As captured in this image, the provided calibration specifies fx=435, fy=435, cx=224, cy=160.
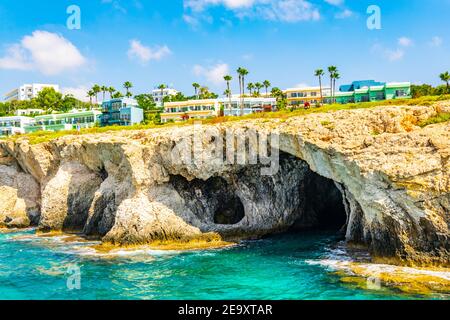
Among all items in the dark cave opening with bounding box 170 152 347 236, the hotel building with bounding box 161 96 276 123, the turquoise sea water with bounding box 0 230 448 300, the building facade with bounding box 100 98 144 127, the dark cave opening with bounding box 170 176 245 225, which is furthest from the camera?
the hotel building with bounding box 161 96 276 123

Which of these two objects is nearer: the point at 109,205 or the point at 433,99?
the point at 433,99

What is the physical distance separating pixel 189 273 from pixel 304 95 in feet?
→ 240

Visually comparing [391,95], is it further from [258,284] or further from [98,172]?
[258,284]

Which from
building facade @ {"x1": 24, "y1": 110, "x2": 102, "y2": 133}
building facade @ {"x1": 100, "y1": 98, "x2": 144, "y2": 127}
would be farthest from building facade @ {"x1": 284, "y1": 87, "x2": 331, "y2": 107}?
building facade @ {"x1": 24, "y1": 110, "x2": 102, "y2": 133}

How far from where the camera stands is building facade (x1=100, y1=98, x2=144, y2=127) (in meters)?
82.2

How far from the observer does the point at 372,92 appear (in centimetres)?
7850

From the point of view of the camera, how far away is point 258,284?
85.0ft

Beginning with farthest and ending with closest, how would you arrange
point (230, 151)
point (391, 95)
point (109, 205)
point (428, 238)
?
point (391, 95), point (109, 205), point (230, 151), point (428, 238)

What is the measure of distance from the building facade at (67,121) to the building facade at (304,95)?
41.1m

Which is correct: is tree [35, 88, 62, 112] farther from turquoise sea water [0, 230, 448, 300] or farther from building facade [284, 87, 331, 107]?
turquoise sea water [0, 230, 448, 300]

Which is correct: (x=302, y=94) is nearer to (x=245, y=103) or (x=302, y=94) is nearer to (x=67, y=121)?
(x=245, y=103)

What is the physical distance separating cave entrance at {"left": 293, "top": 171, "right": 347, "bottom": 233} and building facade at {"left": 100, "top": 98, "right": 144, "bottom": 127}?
4574cm

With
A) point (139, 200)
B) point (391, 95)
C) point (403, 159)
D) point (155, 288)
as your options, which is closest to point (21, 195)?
point (139, 200)

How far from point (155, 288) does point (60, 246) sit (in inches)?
651
